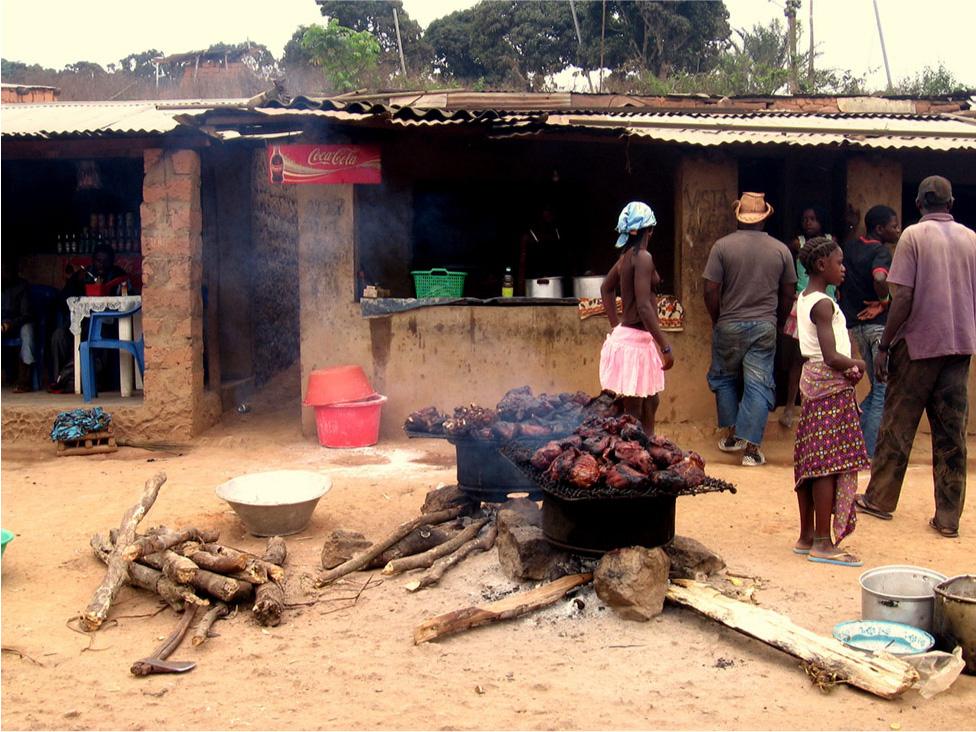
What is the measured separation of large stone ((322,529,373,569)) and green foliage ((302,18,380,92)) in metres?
17.1

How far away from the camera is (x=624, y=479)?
4238mm

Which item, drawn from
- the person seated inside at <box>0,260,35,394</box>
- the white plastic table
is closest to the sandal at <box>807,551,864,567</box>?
the white plastic table

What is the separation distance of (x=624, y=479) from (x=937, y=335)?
8.56 ft

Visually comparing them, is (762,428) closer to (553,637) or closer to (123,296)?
(553,637)

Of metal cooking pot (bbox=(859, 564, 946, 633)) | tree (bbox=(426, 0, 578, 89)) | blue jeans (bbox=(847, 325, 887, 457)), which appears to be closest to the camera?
metal cooking pot (bbox=(859, 564, 946, 633))

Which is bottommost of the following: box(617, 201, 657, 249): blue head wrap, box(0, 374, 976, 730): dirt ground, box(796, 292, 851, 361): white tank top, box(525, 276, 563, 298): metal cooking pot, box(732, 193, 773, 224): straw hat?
box(0, 374, 976, 730): dirt ground

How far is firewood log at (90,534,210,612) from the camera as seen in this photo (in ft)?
14.9

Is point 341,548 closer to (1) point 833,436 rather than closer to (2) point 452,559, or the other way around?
(2) point 452,559

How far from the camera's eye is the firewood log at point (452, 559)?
4.81 m

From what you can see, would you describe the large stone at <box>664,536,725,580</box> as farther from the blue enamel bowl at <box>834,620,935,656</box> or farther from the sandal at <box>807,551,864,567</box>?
the blue enamel bowl at <box>834,620,935,656</box>

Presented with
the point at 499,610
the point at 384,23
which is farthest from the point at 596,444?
the point at 384,23

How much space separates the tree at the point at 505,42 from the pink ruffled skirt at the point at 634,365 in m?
18.0

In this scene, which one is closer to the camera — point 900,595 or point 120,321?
point 900,595

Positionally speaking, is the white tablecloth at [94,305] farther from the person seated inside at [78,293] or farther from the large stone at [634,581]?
the large stone at [634,581]
